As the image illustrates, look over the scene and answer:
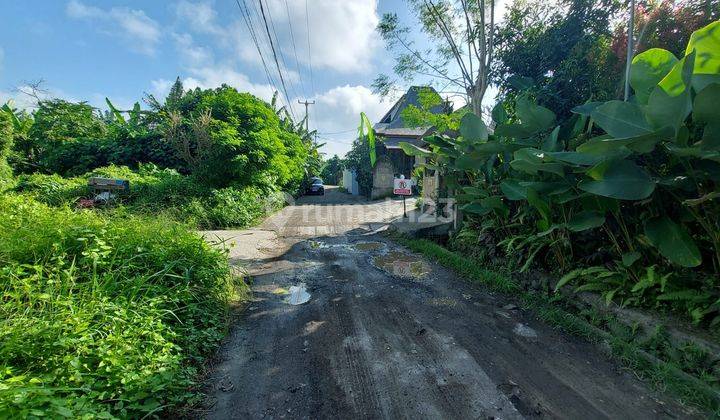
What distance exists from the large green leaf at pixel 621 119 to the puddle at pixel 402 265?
3.05 meters

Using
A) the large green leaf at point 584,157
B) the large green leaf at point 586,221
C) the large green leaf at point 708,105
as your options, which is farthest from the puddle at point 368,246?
the large green leaf at point 708,105

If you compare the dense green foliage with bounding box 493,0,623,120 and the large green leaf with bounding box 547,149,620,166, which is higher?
the dense green foliage with bounding box 493,0,623,120

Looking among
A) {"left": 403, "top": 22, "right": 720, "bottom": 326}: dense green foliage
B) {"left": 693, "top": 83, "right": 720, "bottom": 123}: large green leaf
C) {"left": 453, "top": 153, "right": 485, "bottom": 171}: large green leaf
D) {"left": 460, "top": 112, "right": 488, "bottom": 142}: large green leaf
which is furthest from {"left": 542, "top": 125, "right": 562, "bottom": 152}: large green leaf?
{"left": 693, "top": 83, "right": 720, "bottom": 123}: large green leaf

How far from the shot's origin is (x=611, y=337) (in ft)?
8.87

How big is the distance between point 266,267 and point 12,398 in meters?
3.80

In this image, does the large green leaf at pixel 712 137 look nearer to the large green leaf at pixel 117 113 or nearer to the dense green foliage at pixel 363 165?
the dense green foliage at pixel 363 165

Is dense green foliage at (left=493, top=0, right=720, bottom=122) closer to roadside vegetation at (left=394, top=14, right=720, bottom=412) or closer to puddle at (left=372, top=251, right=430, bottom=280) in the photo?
roadside vegetation at (left=394, top=14, right=720, bottom=412)

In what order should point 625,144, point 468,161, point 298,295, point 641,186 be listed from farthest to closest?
1. point 468,161
2. point 298,295
3. point 641,186
4. point 625,144

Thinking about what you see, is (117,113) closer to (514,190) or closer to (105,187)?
(105,187)

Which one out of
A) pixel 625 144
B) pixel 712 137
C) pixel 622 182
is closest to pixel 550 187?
pixel 622 182

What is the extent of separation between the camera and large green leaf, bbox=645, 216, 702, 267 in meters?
2.34

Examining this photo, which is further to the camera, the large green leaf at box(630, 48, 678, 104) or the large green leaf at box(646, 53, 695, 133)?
the large green leaf at box(630, 48, 678, 104)

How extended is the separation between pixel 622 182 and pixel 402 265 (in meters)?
3.43

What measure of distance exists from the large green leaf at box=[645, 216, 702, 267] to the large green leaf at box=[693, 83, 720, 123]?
912 mm
